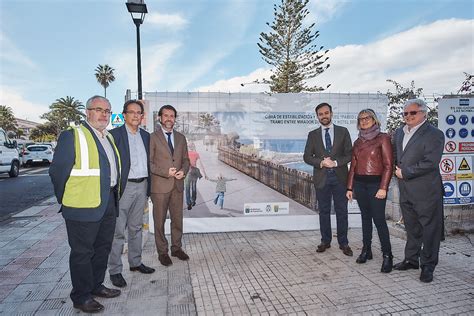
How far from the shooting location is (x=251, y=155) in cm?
507

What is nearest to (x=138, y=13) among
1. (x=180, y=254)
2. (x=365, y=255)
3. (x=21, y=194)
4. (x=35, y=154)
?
(x=180, y=254)

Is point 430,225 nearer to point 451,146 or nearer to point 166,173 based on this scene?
point 451,146

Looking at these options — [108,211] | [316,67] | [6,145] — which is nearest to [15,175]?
[6,145]

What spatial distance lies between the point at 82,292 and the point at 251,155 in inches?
122

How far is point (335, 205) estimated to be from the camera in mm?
4238

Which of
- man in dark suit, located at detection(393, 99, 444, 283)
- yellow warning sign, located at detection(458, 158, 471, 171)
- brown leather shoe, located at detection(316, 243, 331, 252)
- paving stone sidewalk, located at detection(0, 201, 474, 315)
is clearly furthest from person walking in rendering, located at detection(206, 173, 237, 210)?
yellow warning sign, located at detection(458, 158, 471, 171)

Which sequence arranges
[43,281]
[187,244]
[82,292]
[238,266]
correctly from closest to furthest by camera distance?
[82,292]
[43,281]
[238,266]
[187,244]

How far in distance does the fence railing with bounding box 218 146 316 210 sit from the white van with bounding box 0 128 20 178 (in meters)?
12.2

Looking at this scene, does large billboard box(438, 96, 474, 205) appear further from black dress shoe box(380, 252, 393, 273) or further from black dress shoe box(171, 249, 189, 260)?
black dress shoe box(171, 249, 189, 260)

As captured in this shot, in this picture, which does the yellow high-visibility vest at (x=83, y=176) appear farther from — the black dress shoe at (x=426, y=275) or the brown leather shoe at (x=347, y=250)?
the black dress shoe at (x=426, y=275)

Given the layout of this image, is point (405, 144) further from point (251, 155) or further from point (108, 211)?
point (108, 211)

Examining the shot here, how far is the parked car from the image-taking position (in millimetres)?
19072

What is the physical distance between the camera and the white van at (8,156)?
1277 cm

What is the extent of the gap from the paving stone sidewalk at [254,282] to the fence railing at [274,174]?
0.80 metres
